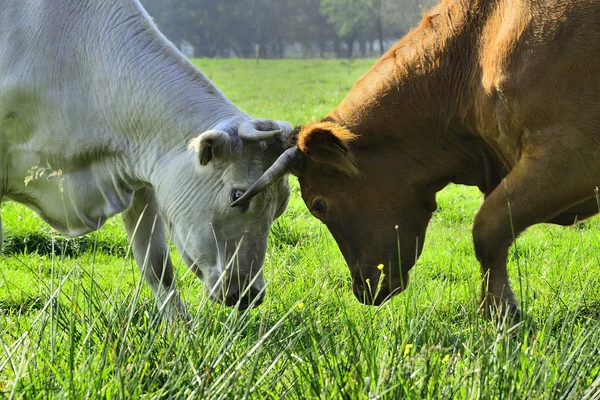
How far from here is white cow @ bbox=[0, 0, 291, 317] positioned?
4.90 meters

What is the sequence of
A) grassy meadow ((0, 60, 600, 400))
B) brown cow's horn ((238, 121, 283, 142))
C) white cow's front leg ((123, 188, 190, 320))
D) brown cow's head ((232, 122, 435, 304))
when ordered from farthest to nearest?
white cow's front leg ((123, 188, 190, 320)), brown cow's head ((232, 122, 435, 304)), brown cow's horn ((238, 121, 283, 142)), grassy meadow ((0, 60, 600, 400))

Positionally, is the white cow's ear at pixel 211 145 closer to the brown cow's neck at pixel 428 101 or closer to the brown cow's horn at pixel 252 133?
the brown cow's horn at pixel 252 133

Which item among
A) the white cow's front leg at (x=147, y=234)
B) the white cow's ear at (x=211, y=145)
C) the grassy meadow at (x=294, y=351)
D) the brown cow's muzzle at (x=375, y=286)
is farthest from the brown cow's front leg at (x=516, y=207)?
the white cow's front leg at (x=147, y=234)

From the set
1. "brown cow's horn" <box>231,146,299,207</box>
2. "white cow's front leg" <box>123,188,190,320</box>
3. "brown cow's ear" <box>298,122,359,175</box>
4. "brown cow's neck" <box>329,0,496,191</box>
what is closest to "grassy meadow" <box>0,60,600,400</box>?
"white cow's front leg" <box>123,188,190,320</box>

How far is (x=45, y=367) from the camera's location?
10.4ft

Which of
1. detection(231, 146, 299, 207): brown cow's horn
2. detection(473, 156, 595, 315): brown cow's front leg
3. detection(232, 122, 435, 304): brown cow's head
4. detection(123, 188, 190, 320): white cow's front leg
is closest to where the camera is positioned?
detection(473, 156, 595, 315): brown cow's front leg

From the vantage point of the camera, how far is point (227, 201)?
4828mm

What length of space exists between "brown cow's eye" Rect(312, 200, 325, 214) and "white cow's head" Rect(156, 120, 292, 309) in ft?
0.67

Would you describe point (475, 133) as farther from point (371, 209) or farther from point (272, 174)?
point (272, 174)

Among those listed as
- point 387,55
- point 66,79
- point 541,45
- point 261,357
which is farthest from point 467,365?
point 66,79

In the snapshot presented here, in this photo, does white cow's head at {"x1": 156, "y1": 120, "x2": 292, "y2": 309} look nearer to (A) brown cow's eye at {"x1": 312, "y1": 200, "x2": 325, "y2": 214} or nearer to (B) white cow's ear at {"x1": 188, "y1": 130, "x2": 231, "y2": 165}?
(B) white cow's ear at {"x1": 188, "y1": 130, "x2": 231, "y2": 165}

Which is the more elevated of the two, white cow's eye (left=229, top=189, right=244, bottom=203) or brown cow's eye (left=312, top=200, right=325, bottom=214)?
white cow's eye (left=229, top=189, right=244, bottom=203)

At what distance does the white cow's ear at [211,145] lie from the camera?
15.2ft

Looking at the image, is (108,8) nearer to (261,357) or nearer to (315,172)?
(315,172)
